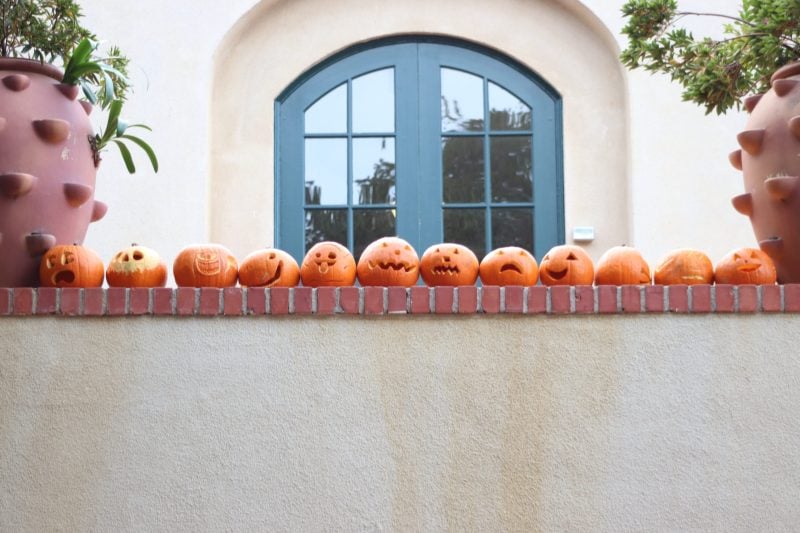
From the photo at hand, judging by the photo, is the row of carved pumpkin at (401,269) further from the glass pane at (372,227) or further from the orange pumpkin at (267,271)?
the glass pane at (372,227)

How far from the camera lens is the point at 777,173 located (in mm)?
4199

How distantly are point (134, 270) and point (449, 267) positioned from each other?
1247mm

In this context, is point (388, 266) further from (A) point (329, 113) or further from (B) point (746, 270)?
(A) point (329, 113)

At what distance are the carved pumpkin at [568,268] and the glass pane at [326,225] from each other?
9.59 ft

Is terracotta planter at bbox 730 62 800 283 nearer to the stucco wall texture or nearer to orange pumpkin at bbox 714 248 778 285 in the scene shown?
orange pumpkin at bbox 714 248 778 285

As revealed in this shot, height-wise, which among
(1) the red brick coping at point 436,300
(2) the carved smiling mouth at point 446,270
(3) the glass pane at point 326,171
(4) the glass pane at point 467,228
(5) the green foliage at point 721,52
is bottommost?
(1) the red brick coping at point 436,300

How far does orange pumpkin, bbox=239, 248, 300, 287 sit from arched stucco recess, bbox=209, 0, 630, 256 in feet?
8.84

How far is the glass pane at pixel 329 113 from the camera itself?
22.3ft

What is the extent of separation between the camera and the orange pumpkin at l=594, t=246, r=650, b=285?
3.92 metres

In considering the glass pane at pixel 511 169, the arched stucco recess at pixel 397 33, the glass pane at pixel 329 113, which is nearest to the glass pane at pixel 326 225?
the arched stucco recess at pixel 397 33

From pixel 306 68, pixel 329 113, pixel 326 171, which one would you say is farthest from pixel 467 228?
pixel 306 68

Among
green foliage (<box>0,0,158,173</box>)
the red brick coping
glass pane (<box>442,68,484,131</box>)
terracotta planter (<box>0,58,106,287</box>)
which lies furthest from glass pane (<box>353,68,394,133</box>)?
the red brick coping

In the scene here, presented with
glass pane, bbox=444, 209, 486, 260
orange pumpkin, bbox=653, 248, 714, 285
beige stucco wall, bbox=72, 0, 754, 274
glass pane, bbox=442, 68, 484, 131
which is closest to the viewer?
orange pumpkin, bbox=653, 248, 714, 285

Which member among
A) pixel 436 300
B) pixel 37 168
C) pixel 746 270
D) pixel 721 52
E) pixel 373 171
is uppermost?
pixel 721 52
